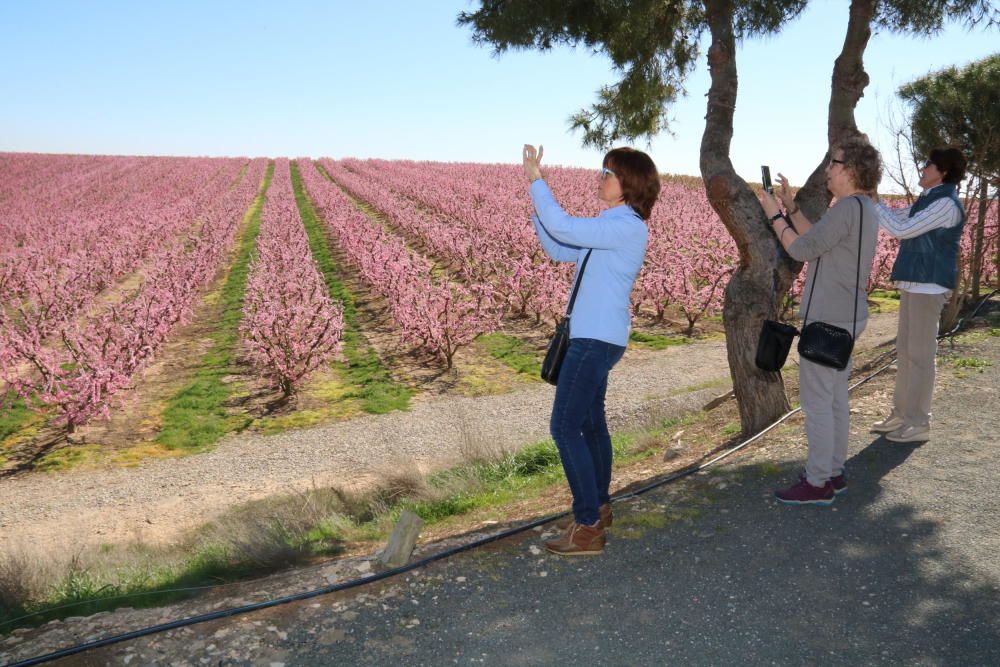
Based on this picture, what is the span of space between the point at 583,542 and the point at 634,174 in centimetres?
182

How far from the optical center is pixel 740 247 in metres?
5.67

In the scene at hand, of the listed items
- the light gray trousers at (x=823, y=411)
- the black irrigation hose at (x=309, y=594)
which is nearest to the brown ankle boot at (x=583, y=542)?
the black irrigation hose at (x=309, y=594)

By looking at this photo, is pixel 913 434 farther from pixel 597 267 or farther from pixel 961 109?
pixel 961 109

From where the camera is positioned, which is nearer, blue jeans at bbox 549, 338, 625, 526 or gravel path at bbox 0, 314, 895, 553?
blue jeans at bbox 549, 338, 625, 526

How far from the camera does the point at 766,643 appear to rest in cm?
309

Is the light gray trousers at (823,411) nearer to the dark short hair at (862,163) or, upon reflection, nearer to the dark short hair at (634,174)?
the dark short hair at (862,163)

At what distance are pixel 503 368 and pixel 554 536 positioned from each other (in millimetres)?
7665

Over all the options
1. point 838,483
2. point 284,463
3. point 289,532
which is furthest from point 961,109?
point 289,532

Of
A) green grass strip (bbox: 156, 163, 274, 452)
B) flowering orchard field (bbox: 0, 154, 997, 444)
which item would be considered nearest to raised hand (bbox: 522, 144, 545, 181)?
green grass strip (bbox: 156, 163, 274, 452)

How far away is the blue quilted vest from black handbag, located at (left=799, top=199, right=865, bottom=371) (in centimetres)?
98

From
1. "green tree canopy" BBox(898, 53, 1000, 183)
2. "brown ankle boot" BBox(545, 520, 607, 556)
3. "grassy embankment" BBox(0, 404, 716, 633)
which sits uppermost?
"green tree canopy" BBox(898, 53, 1000, 183)

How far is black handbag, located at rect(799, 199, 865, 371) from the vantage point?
3861mm

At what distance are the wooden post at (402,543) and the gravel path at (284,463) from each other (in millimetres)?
3075

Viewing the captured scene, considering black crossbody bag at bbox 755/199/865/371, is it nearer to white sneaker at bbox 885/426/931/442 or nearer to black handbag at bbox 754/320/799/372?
black handbag at bbox 754/320/799/372
